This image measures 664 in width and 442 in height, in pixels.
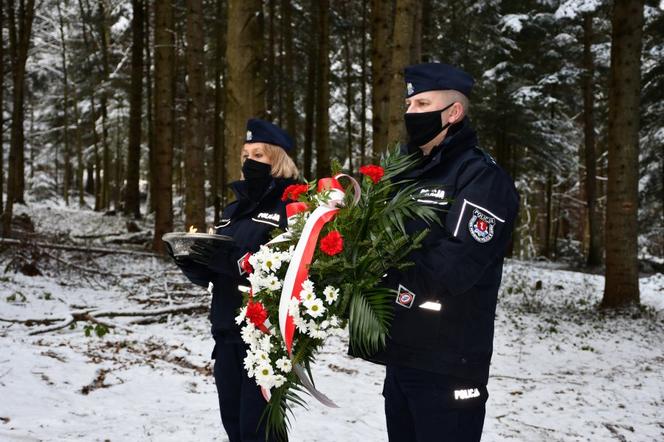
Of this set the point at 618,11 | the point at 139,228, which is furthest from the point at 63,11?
the point at 618,11

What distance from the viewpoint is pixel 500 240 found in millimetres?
2080

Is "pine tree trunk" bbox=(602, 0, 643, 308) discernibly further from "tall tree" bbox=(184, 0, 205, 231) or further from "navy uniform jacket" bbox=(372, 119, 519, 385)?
"navy uniform jacket" bbox=(372, 119, 519, 385)

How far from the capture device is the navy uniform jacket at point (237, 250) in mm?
3062

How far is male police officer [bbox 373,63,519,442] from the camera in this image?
199 centimetres

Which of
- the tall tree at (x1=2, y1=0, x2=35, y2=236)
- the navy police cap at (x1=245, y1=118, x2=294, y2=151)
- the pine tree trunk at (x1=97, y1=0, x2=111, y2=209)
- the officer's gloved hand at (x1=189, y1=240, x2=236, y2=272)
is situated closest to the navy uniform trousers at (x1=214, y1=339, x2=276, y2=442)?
the officer's gloved hand at (x1=189, y1=240, x2=236, y2=272)

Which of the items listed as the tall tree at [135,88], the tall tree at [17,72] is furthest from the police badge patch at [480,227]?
the tall tree at [135,88]

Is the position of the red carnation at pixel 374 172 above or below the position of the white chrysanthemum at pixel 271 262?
above

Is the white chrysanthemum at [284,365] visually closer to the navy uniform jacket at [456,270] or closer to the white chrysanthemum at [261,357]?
the white chrysanthemum at [261,357]

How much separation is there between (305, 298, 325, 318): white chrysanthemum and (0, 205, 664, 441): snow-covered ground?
2.45 metres

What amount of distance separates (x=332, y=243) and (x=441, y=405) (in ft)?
2.60

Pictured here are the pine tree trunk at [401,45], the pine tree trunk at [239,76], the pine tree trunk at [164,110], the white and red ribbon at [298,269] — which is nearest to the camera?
the white and red ribbon at [298,269]

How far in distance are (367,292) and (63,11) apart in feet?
93.4

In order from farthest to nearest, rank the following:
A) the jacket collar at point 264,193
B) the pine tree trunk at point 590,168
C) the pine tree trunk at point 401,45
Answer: the pine tree trunk at point 590,168 < the pine tree trunk at point 401,45 < the jacket collar at point 264,193

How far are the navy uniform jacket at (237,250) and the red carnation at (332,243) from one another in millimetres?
1045
